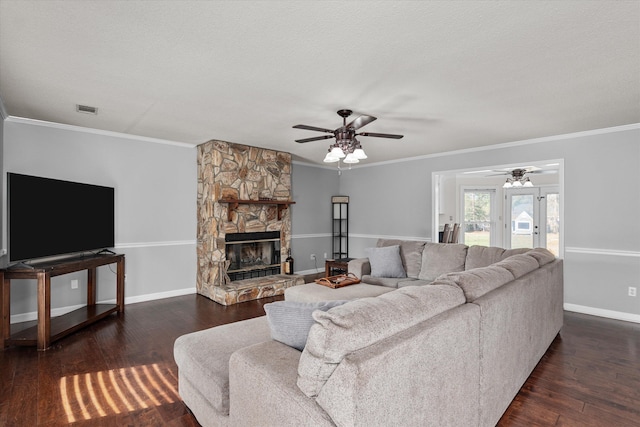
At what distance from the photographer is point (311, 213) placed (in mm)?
7078

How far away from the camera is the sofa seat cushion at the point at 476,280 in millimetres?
1890

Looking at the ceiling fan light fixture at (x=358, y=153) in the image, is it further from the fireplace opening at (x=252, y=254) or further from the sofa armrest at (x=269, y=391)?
the fireplace opening at (x=252, y=254)

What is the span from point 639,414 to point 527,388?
2.04 feet

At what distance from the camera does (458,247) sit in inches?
175

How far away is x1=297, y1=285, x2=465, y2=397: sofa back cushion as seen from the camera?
1191mm

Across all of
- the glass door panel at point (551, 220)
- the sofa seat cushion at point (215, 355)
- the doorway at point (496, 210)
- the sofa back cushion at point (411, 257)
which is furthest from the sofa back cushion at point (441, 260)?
the glass door panel at point (551, 220)

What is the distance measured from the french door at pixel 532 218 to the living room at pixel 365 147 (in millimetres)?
3426

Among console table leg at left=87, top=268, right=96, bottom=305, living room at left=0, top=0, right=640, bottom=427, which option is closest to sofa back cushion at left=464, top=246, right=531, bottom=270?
living room at left=0, top=0, right=640, bottom=427

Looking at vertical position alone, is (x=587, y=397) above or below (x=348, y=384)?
below

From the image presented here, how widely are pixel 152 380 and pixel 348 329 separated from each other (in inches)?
84.9

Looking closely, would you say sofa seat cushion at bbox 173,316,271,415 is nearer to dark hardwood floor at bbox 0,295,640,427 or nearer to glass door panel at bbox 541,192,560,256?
dark hardwood floor at bbox 0,295,640,427

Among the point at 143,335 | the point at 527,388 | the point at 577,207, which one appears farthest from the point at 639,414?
the point at 143,335

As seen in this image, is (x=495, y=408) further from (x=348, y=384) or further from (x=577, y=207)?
(x=577, y=207)

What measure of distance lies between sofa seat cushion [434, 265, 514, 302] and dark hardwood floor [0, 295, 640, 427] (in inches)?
35.0
